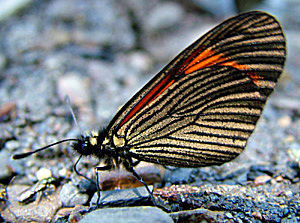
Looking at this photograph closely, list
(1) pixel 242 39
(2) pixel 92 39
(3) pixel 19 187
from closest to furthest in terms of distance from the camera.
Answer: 1. (1) pixel 242 39
2. (3) pixel 19 187
3. (2) pixel 92 39

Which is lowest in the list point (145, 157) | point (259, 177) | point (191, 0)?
point (259, 177)

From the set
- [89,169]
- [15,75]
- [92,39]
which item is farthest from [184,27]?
[89,169]

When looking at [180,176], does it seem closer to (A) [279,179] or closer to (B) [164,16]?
(A) [279,179]

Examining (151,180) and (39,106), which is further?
(39,106)

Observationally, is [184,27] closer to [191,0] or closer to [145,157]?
[191,0]

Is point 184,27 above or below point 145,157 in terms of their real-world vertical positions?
above

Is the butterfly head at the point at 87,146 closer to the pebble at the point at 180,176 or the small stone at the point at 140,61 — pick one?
the pebble at the point at 180,176

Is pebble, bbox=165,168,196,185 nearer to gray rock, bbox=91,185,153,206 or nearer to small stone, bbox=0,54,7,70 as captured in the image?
gray rock, bbox=91,185,153,206
